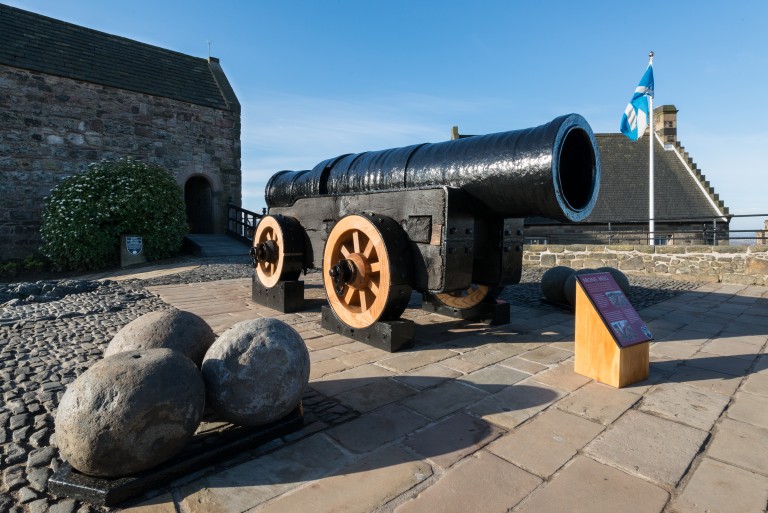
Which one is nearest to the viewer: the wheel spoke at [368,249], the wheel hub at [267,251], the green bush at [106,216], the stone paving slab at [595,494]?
the stone paving slab at [595,494]

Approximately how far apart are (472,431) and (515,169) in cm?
209

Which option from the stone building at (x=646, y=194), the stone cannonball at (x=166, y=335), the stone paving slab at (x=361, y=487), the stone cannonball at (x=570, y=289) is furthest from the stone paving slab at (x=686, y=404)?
the stone building at (x=646, y=194)

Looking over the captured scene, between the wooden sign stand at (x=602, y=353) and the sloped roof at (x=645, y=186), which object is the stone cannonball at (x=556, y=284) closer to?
the wooden sign stand at (x=602, y=353)

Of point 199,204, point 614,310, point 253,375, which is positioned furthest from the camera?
point 199,204

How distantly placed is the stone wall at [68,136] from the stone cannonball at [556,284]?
41.8 feet

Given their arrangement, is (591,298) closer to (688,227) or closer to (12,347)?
(12,347)

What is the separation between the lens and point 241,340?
2227mm

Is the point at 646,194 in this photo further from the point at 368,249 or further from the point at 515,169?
the point at 368,249

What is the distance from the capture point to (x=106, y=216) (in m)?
11.3

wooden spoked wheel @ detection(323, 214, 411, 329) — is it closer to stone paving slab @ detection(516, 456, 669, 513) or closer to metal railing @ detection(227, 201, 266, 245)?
stone paving slab @ detection(516, 456, 669, 513)

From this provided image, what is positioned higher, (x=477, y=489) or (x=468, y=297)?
(x=468, y=297)

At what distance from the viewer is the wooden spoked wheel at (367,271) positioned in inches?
148

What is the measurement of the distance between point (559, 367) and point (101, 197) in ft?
40.0

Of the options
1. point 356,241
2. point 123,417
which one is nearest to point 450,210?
point 356,241
